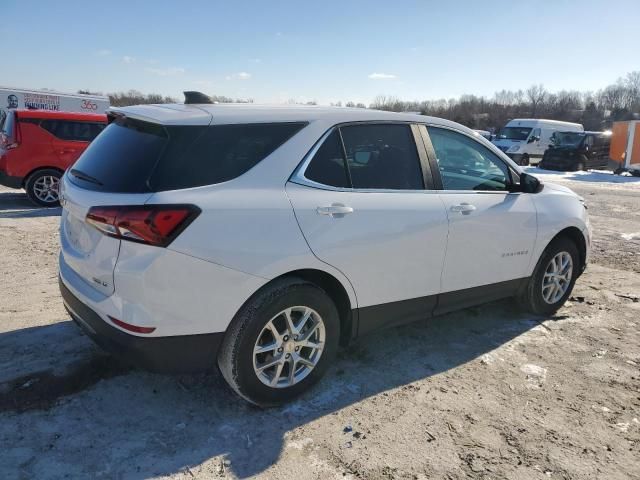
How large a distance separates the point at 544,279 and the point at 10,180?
962 centimetres

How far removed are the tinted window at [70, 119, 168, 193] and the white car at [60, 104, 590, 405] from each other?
13 millimetres

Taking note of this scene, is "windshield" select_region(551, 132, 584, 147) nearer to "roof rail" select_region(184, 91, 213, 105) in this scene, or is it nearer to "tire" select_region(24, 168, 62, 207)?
"tire" select_region(24, 168, 62, 207)

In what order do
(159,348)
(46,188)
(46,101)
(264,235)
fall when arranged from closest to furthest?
(159,348)
(264,235)
(46,188)
(46,101)

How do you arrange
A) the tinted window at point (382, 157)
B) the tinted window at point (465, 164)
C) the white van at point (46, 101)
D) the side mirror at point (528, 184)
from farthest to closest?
the white van at point (46, 101) → the side mirror at point (528, 184) → the tinted window at point (465, 164) → the tinted window at point (382, 157)

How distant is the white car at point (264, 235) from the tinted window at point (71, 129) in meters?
7.84

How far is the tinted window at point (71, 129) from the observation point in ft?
32.8

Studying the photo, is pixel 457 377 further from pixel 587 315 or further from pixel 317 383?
pixel 587 315

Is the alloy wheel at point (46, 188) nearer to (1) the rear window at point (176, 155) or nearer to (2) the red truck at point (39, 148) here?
(2) the red truck at point (39, 148)

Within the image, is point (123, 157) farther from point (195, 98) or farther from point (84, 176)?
point (195, 98)

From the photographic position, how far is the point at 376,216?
126 inches

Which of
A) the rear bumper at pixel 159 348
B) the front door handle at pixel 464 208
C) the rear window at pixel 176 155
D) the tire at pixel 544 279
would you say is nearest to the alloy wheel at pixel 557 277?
the tire at pixel 544 279

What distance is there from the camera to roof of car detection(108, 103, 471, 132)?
9.29ft

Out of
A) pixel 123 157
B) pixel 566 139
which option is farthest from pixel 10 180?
pixel 566 139

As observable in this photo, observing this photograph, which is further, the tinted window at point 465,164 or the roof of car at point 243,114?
the tinted window at point 465,164
